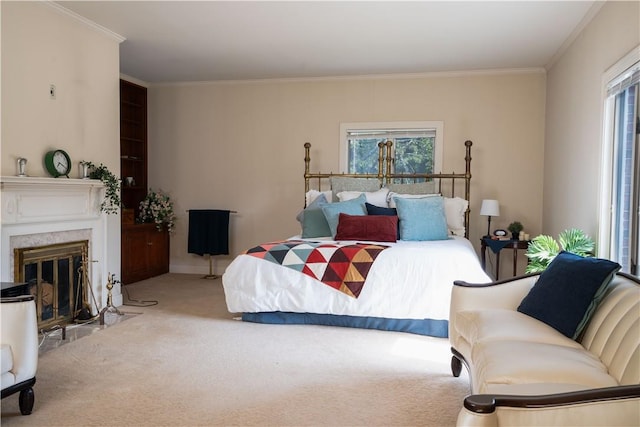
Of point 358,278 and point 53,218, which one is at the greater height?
point 53,218

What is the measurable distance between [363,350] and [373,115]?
342 centimetres

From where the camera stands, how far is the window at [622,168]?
10.3 feet

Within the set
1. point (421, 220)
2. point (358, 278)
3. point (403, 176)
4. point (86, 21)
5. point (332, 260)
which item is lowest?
point (358, 278)

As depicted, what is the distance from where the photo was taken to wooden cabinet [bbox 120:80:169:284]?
5906mm

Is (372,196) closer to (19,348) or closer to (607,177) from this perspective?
(607,177)

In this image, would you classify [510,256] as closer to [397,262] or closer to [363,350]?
[397,262]

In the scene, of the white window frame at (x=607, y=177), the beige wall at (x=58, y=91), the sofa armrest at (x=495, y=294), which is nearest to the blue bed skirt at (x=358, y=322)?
the sofa armrest at (x=495, y=294)

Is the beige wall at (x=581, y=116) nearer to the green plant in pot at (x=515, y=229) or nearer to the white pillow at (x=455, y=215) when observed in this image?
the green plant in pot at (x=515, y=229)

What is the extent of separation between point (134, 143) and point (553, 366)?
5.96 meters

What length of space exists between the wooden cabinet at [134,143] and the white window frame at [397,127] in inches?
106

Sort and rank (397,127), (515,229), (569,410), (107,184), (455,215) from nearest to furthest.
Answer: (569,410)
(107,184)
(455,215)
(515,229)
(397,127)

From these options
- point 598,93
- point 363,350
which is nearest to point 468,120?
point 598,93

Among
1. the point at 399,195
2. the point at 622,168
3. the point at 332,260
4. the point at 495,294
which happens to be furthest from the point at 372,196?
the point at 495,294

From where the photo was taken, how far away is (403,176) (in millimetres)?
5684
